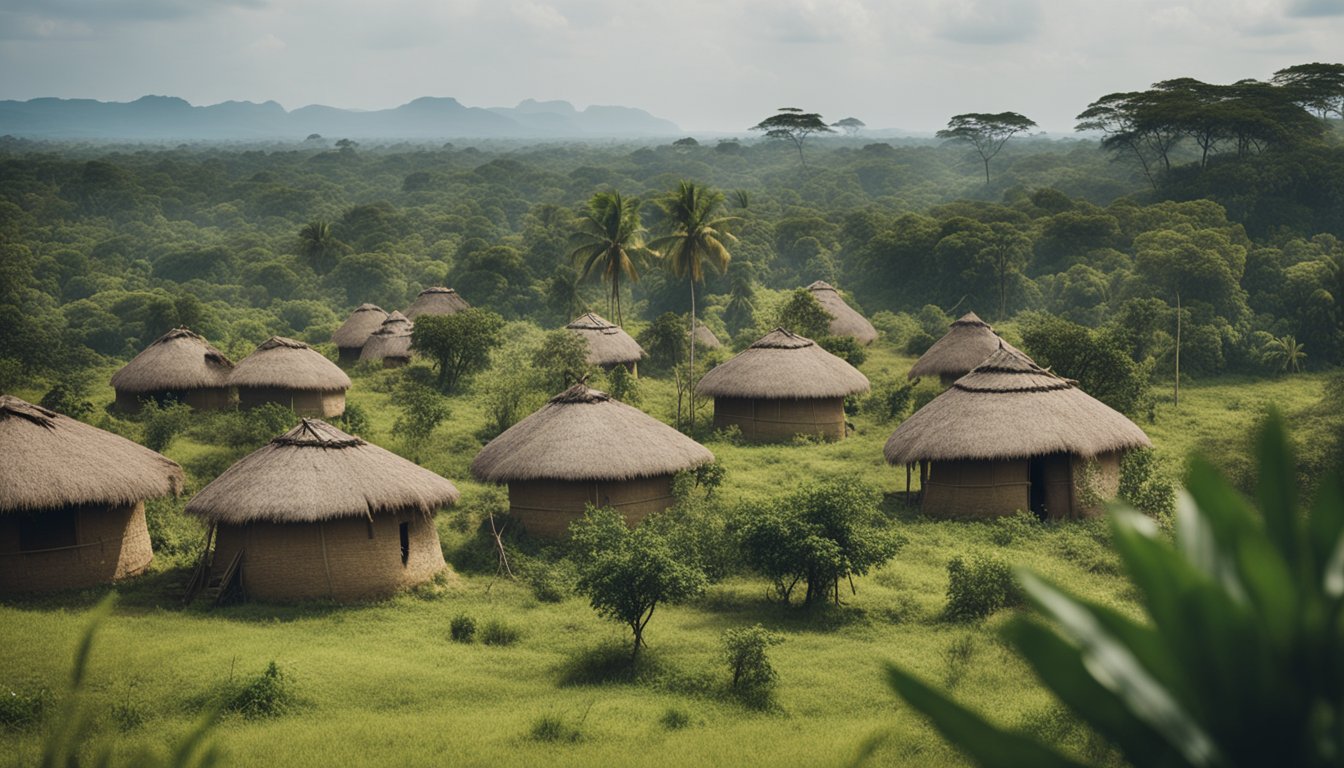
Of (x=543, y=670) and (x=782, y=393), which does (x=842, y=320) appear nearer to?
(x=782, y=393)

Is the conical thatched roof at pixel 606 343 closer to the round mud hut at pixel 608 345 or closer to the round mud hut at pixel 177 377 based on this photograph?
the round mud hut at pixel 608 345

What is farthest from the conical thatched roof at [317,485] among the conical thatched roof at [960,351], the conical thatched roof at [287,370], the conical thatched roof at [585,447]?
the conical thatched roof at [960,351]

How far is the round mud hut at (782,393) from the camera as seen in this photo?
3167 centimetres

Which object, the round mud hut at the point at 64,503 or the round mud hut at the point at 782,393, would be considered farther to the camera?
the round mud hut at the point at 782,393

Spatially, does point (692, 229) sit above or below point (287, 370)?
above

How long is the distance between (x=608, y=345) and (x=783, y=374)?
10.3 m

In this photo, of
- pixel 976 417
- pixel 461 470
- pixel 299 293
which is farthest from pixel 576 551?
pixel 299 293

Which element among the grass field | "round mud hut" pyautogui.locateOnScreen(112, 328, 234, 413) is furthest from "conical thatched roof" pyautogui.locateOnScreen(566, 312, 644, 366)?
the grass field

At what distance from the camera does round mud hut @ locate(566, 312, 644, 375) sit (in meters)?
40.3

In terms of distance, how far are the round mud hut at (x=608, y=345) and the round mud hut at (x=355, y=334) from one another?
31.6ft

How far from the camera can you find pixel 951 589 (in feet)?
56.3

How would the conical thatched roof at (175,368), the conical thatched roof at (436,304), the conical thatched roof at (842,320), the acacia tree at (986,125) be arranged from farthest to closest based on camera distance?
1. the acacia tree at (986,125)
2. the conical thatched roof at (436,304)
3. the conical thatched roof at (842,320)
4. the conical thatched roof at (175,368)

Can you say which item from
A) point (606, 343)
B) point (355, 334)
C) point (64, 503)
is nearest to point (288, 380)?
point (606, 343)

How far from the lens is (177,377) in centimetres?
3466
